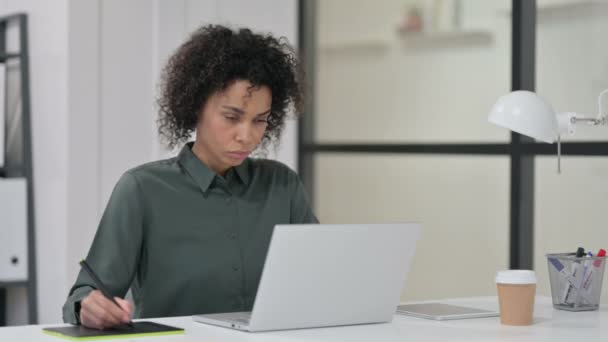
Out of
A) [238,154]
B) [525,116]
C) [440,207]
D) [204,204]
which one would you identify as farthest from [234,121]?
[440,207]

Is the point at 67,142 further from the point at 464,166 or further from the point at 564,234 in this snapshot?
the point at 564,234

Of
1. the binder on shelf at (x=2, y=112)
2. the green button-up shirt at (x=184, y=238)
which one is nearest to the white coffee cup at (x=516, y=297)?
the green button-up shirt at (x=184, y=238)

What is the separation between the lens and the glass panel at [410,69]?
352 cm

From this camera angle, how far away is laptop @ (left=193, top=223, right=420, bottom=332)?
182 centimetres

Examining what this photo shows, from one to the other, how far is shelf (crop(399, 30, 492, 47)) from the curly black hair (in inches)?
43.6

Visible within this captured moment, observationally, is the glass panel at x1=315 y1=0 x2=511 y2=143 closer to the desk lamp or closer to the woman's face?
the desk lamp

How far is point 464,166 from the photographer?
362 cm

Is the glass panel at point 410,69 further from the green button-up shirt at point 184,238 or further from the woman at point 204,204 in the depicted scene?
the green button-up shirt at point 184,238

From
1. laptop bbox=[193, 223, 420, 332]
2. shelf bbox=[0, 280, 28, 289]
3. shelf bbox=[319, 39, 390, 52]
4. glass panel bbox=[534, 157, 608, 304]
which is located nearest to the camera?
laptop bbox=[193, 223, 420, 332]

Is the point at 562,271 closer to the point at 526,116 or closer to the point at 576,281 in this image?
the point at 576,281

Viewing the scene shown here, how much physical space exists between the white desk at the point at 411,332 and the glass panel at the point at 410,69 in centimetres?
146

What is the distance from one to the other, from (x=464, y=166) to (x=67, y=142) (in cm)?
142

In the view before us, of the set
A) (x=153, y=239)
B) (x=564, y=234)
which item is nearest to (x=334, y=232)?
(x=153, y=239)

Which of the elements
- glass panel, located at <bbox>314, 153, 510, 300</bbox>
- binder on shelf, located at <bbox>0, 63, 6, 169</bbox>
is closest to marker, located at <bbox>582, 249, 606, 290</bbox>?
glass panel, located at <bbox>314, 153, 510, 300</bbox>
